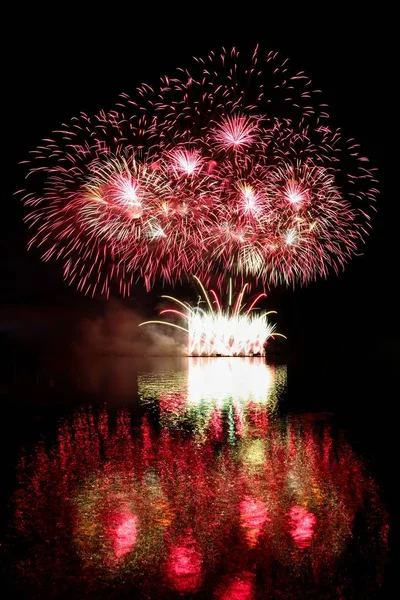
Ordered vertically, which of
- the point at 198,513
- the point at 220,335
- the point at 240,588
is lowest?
the point at 240,588

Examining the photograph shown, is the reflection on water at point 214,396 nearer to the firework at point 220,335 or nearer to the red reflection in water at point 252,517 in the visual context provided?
the red reflection in water at point 252,517

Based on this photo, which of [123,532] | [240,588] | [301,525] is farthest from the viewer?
[301,525]

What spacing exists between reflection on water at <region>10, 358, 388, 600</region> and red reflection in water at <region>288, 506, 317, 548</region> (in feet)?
0.04

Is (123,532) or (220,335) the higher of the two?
(220,335)

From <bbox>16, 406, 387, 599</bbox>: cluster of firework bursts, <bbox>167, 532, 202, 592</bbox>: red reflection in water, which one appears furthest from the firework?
<bbox>167, 532, 202, 592</bbox>: red reflection in water

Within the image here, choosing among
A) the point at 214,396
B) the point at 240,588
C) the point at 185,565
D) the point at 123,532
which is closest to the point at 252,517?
the point at 123,532

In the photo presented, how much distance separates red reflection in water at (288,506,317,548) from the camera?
5.50 m

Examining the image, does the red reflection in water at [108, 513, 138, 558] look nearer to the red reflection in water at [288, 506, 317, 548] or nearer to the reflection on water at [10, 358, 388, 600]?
the reflection on water at [10, 358, 388, 600]

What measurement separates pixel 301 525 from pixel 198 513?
1.00m

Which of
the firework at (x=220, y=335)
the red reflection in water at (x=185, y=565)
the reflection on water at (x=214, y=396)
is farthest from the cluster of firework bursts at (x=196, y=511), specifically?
the firework at (x=220, y=335)

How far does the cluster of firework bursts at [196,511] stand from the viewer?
484 cm

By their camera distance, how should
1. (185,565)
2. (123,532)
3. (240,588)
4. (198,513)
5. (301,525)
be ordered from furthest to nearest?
(198,513)
(301,525)
(123,532)
(185,565)
(240,588)

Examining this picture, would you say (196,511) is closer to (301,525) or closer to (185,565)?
(301,525)

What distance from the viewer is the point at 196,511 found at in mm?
6379
